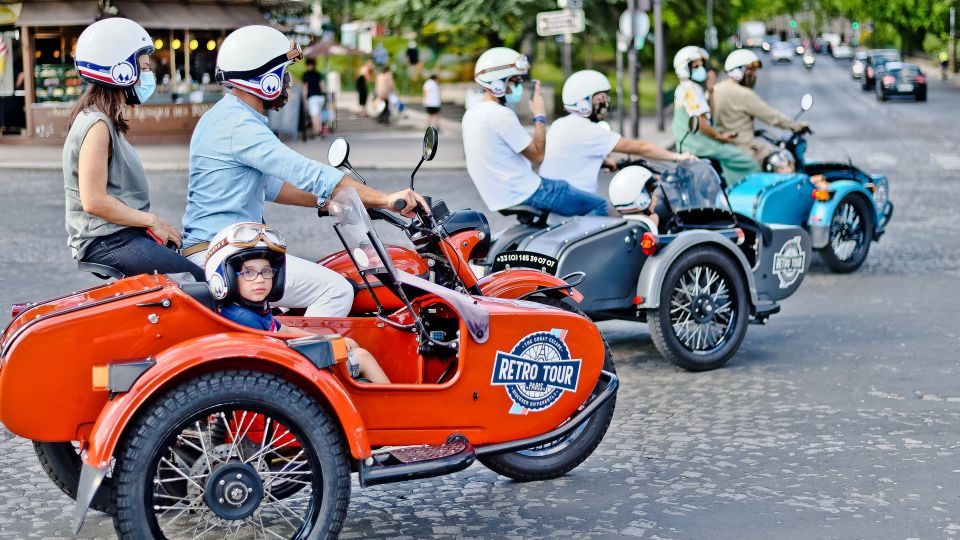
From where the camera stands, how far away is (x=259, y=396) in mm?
4418

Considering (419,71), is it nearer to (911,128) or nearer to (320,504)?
(911,128)

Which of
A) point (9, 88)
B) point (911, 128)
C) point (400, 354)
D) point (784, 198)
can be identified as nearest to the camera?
point (400, 354)

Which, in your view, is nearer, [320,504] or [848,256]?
[320,504]

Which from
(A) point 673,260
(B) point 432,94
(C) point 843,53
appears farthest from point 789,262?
(C) point 843,53

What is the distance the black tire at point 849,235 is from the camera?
11594 millimetres

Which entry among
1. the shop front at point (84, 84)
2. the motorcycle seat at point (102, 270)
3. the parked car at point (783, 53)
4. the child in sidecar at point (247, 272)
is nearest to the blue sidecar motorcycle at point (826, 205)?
the motorcycle seat at point (102, 270)

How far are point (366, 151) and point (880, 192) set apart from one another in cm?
1683

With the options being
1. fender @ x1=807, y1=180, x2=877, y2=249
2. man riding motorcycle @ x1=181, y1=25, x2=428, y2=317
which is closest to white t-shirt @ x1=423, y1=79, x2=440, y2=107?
fender @ x1=807, y1=180, x2=877, y2=249

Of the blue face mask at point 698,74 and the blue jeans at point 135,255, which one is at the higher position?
the blue face mask at point 698,74

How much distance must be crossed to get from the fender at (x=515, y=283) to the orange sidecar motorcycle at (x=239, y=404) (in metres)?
→ 0.98

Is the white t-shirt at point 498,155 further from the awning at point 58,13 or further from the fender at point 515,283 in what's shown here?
the awning at point 58,13

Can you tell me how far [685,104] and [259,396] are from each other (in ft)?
26.1

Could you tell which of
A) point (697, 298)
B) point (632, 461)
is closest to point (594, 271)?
point (697, 298)

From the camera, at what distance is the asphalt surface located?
5.29 metres
